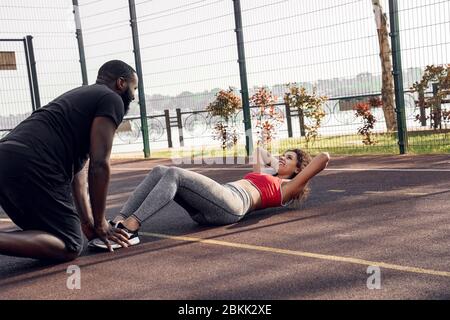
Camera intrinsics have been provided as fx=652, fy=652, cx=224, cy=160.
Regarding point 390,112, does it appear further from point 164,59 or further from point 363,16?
point 164,59

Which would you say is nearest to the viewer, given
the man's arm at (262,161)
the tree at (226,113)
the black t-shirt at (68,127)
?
the black t-shirt at (68,127)

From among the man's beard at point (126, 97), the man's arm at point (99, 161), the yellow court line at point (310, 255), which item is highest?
the man's beard at point (126, 97)

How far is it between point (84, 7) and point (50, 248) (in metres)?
11.2

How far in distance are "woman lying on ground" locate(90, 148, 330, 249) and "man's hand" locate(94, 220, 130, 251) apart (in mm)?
37

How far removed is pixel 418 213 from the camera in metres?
5.56

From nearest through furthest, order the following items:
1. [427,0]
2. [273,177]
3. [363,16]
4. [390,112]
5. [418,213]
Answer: [418,213], [273,177], [427,0], [363,16], [390,112]

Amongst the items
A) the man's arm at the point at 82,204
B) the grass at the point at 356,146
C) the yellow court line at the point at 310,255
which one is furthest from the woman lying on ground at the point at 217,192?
the grass at the point at 356,146

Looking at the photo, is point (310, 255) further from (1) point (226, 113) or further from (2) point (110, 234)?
(1) point (226, 113)

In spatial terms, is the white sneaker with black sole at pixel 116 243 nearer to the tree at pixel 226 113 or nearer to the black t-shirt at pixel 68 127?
the black t-shirt at pixel 68 127

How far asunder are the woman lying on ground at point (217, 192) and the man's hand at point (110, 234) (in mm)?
37

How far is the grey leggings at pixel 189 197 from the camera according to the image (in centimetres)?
507

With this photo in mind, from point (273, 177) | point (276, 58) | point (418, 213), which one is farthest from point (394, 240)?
point (276, 58)

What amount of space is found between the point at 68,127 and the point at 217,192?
1349 millimetres
